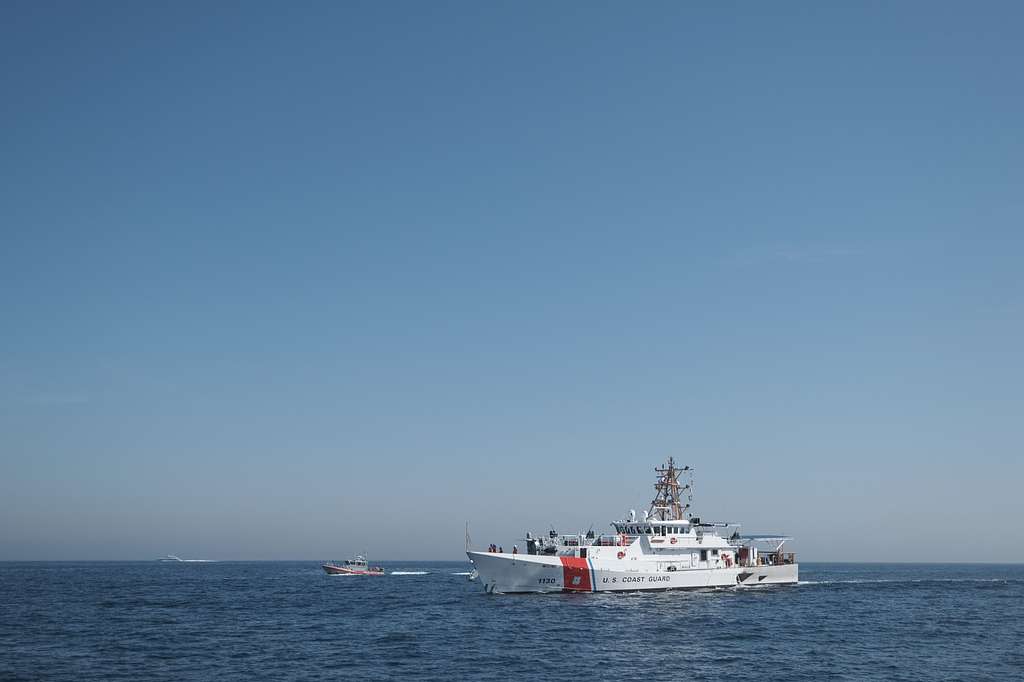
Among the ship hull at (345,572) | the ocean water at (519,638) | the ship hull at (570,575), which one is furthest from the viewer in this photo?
the ship hull at (345,572)

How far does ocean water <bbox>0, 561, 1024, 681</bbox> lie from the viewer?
43.3m

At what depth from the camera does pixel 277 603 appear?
278 ft

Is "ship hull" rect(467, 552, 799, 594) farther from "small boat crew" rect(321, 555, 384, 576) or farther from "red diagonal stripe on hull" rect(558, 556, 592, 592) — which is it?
"small boat crew" rect(321, 555, 384, 576)

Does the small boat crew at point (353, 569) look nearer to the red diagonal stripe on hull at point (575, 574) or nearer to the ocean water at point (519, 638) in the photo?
the ocean water at point (519, 638)

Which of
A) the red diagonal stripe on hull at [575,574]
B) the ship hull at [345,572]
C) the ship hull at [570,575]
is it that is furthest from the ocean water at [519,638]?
the ship hull at [345,572]

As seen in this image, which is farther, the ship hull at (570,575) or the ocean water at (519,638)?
the ship hull at (570,575)

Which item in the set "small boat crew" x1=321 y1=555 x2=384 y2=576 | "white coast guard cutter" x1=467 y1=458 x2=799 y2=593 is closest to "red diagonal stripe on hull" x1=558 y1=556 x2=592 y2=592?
"white coast guard cutter" x1=467 y1=458 x2=799 y2=593

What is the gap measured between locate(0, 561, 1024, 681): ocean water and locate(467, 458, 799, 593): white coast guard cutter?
175cm

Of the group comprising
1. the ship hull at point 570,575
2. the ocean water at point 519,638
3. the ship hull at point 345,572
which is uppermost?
the ship hull at point 570,575

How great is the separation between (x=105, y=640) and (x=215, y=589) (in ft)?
199

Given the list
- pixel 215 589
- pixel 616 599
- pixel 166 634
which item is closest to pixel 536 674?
pixel 166 634

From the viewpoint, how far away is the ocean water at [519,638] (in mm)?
43312

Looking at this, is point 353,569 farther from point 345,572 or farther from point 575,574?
point 575,574

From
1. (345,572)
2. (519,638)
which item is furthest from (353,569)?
(519,638)
